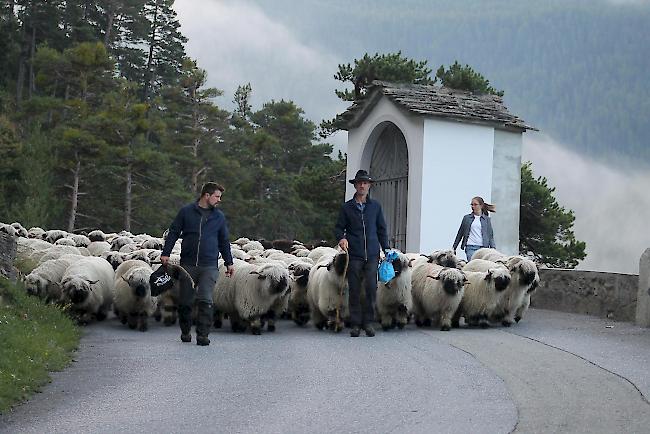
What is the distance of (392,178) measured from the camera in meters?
28.1

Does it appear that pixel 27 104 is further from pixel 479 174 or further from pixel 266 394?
pixel 266 394

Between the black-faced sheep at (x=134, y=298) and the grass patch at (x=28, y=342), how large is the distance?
0.97 metres

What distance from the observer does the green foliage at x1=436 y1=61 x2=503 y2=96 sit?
41094mm

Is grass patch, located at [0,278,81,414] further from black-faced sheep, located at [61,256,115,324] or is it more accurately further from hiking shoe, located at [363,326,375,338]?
hiking shoe, located at [363,326,375,338]

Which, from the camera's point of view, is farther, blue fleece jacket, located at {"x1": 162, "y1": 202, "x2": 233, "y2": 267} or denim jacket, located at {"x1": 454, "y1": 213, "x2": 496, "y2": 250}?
denim jacket, located at {"x1": 454, "y1": 213, "x2": 496, "y2": 250}

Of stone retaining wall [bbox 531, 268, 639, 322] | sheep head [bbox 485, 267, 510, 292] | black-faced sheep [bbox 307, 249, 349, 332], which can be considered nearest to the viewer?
black-faced sheep [bbox 307, 249, 349, 332]

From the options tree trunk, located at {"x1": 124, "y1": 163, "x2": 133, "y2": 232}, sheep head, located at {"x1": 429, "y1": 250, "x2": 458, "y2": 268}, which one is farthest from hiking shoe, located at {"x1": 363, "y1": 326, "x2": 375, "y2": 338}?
tree trunk, located at {"x1": 124, "y1": 163, "x2": 133, "y2": 232}

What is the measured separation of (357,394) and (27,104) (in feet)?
136

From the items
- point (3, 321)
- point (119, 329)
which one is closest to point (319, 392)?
point (3, 321)

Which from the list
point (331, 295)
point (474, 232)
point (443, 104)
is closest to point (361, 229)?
point (331, 295)

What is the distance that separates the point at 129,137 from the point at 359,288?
32.4 m

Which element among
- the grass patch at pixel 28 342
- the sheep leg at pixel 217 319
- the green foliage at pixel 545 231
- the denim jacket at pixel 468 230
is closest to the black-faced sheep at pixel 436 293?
the denim jacket at pixel 468 230

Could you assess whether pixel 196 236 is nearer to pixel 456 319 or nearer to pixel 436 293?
pixel 436 293

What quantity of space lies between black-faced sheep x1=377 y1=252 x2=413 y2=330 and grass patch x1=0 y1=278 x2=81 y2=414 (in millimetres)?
4573
